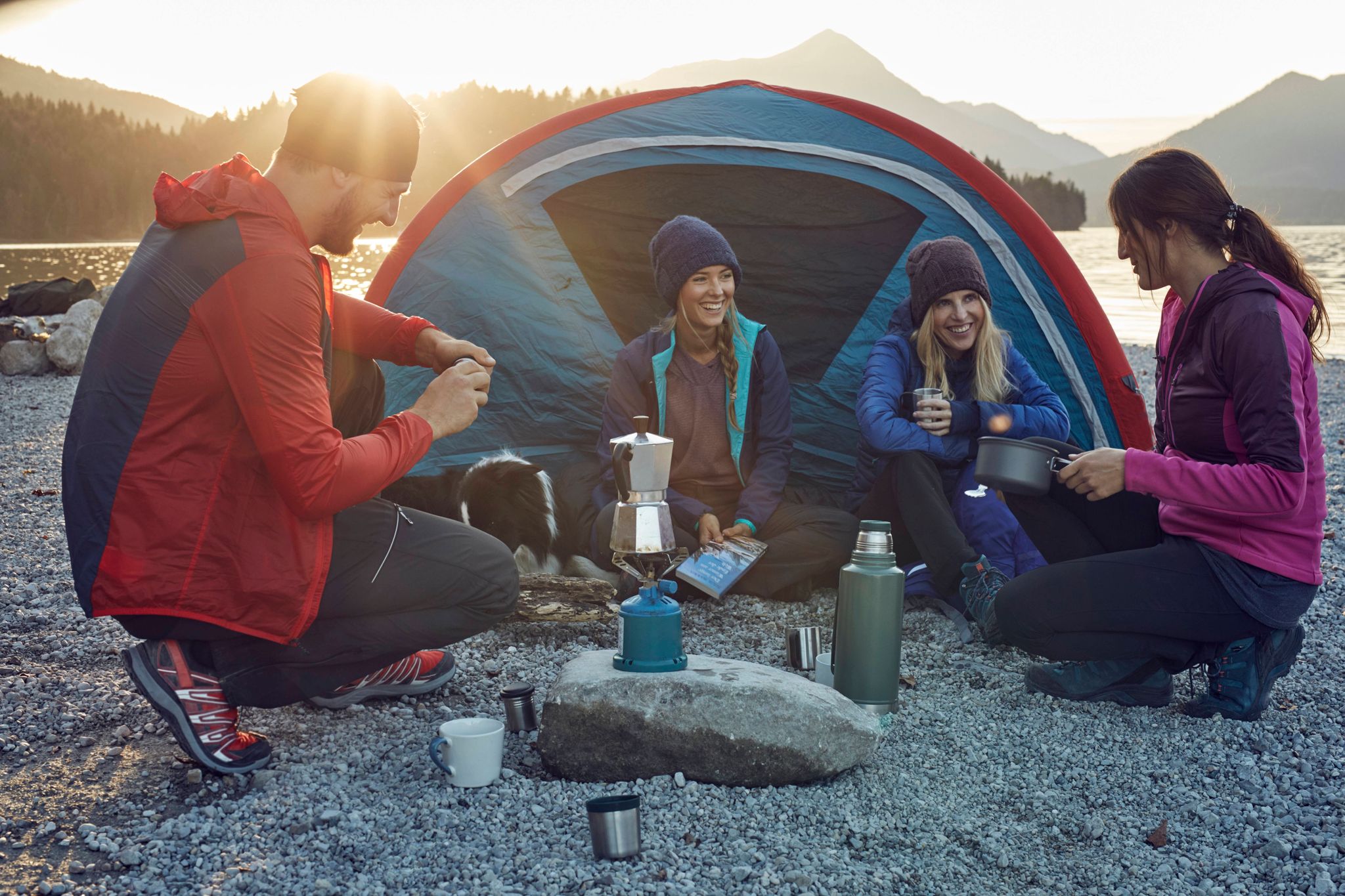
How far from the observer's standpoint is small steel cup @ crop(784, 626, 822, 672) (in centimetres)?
306

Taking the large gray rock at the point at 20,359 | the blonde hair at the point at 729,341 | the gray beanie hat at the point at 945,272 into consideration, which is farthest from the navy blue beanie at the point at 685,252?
the large gray rock at the point at 20,359

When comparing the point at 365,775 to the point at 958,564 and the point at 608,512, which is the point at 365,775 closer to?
the point at 608,512

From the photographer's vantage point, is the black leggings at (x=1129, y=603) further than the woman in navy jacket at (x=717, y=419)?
No

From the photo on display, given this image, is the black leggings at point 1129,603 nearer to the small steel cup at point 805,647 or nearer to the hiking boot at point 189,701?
the small steel cup at point 805,647

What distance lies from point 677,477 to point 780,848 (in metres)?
2.14

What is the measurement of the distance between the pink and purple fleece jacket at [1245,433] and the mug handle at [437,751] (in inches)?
Answer: 74.9

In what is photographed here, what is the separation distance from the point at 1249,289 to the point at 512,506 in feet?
8.85

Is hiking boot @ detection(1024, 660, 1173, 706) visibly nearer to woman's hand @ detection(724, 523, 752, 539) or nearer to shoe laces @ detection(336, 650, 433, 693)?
woman's hand @ detection(724, 523, 752, 539)

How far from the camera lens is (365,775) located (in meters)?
2.33

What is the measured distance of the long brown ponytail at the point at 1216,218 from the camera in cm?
261

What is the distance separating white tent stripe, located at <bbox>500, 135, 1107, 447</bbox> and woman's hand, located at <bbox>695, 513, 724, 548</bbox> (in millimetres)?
1744

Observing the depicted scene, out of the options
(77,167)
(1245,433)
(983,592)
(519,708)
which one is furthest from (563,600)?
(77,167)

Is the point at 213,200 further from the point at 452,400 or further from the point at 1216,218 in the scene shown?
the point at 1216,218

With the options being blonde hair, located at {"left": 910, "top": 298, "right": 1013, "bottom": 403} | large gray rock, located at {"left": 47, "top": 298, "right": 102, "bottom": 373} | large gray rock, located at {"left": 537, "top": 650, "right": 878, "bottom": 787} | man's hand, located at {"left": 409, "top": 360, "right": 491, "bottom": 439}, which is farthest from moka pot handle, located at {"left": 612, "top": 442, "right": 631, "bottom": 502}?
large gray rock, located at {"left": 47, "top": 298, "right": 102, "bottom": 373}
